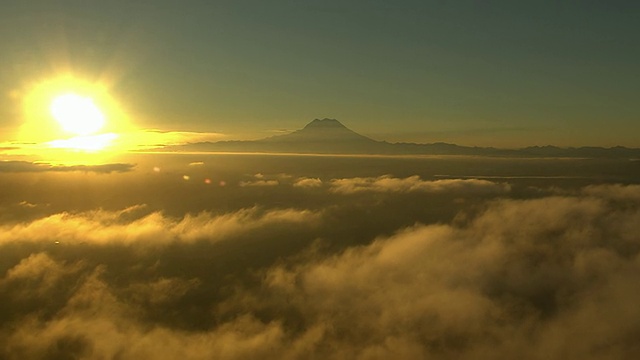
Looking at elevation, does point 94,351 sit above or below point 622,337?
below

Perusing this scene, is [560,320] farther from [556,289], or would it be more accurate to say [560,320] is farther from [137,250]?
[137,250]

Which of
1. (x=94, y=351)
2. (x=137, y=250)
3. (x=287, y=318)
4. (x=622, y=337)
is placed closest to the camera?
(x=622, y=337)

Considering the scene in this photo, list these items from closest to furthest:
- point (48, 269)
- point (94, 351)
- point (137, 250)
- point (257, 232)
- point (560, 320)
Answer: point (94, 351), point (560, 320), point (48, 269), point (137, 250), point (257, 232)

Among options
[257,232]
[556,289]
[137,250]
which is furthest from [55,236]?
[556,289]

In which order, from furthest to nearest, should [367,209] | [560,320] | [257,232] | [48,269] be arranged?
[367,209] < [257,232] < [48,269] < [560,320]

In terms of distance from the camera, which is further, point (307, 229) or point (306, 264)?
point (307, 229)

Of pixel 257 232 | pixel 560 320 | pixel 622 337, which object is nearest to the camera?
pixel 622 337

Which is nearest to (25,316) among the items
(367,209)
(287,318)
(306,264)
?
(287,318)

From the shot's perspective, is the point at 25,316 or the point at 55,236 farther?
the point at 55,236

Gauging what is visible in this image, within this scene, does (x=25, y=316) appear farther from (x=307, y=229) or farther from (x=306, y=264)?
(x=307, y=229)
